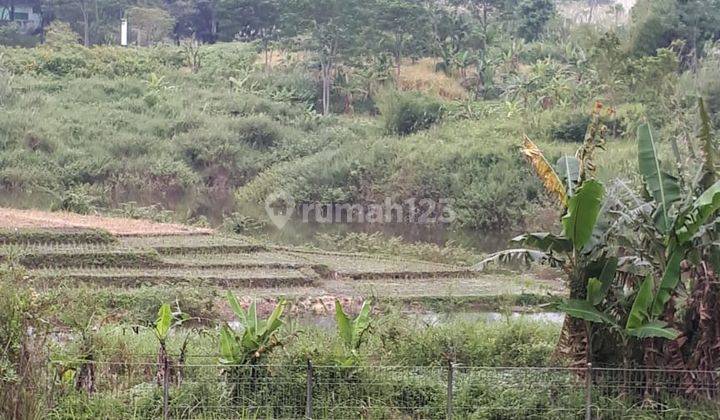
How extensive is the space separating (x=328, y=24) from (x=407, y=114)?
6.15m

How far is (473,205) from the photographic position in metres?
26.0

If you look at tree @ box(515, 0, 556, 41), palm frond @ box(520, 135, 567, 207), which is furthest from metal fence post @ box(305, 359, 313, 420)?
tree @ box(515, 0, 556, 41)

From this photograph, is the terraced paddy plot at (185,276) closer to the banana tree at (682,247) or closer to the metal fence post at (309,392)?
the metal fence post at (309,392)

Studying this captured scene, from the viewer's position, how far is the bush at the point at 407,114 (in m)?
32.7

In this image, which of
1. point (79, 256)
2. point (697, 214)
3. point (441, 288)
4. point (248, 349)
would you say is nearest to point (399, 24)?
point (441, 288)

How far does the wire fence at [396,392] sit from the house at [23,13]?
4363 cm

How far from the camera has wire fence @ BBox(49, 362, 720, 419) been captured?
20.5 feet

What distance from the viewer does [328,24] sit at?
3681 cm

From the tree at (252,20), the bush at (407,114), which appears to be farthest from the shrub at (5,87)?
the bush at (407,114)

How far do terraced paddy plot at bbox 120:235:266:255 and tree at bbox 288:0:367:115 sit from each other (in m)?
19.4

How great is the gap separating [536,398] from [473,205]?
1966cm

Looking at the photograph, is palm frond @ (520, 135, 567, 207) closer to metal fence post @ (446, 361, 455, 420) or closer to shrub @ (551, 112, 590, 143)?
metal fence post @ (446, 361, 455, 420)

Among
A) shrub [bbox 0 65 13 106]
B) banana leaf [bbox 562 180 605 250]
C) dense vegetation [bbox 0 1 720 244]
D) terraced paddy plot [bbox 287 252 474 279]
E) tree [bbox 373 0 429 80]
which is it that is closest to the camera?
banana leaf [bbox 562 180 605 250]

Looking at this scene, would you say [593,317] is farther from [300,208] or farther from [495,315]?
[300,208]
